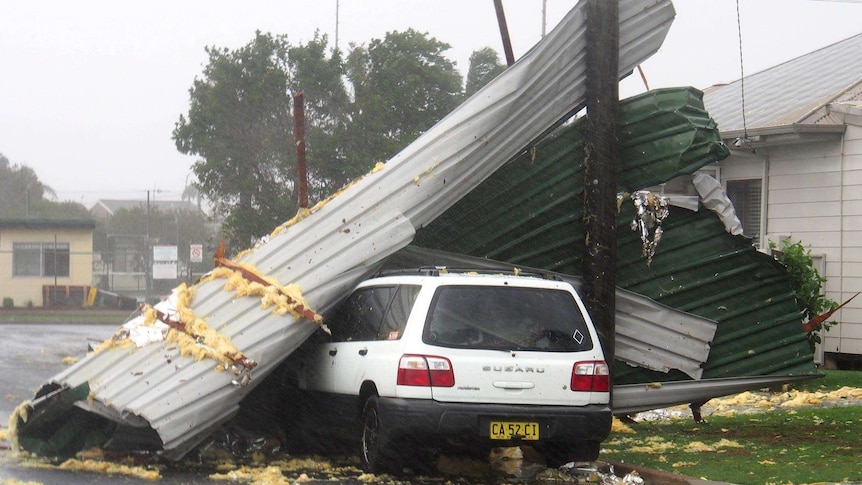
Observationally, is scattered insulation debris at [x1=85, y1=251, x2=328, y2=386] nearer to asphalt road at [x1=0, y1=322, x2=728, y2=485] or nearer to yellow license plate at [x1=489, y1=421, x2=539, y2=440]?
asphalt road at [x1=0, y1=322, x2=728, y2=485]

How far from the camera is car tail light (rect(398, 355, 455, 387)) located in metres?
8.01

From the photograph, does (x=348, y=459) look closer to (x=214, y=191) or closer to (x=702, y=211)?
(x=702, y=211)

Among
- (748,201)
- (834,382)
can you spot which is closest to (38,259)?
(748,201)

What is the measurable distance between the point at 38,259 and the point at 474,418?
1532 inches

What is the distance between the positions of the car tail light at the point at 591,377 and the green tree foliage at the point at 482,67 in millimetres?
28235

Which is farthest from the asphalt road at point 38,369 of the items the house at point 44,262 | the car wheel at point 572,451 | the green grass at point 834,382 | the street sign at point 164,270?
the house at point 44,262

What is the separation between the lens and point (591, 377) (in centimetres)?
834

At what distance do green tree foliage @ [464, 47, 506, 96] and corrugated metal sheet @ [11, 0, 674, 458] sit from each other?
25967mm

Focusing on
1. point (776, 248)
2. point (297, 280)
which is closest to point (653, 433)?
point (297, 280)

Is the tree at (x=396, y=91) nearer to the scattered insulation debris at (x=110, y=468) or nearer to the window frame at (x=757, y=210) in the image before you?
the window frame at (x=757, y=210)

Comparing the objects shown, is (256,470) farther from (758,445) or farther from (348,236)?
(758,445)

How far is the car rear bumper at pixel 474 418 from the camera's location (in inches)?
313

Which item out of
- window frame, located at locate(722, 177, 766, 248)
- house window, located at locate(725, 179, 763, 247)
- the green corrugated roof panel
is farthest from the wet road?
house window, located at locate(725, 179, 763, 247)

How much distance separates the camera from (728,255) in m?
10.8
